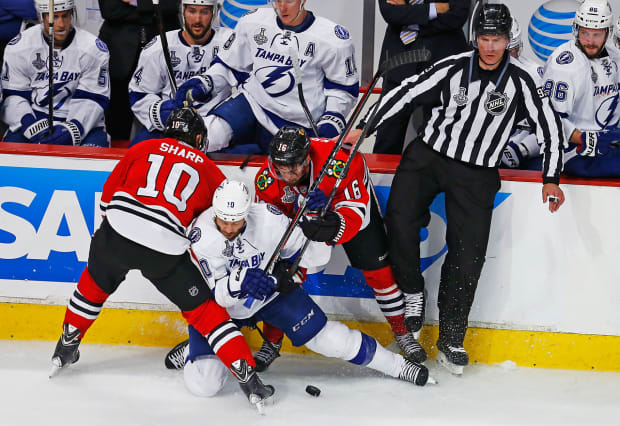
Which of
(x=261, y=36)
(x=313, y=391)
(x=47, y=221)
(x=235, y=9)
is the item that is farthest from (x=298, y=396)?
(x=235, y=9)

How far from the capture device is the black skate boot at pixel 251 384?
3.21m

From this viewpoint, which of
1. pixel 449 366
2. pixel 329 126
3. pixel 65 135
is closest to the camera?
pixel 449 366

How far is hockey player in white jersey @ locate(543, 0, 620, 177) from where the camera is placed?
351cm

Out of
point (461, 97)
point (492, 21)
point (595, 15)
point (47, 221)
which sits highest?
point (492, 21)

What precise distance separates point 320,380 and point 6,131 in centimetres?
188

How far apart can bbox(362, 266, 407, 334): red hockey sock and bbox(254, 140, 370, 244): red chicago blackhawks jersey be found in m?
0.21

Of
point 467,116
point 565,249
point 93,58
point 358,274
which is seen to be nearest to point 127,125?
point 93,58

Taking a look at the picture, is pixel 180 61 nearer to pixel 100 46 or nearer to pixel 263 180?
pixel 100 46

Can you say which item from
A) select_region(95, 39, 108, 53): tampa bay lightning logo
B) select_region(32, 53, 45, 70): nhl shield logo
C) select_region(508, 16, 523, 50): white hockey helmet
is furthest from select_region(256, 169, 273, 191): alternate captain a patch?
select_region(508, 16, 523, 50): white hockey helmet

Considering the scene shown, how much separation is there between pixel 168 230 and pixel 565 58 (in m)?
1.70

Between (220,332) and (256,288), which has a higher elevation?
(256,288)

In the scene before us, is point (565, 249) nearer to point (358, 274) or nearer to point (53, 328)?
point (358, 274)

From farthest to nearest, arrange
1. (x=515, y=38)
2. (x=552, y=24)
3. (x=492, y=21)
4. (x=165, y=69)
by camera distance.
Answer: (x=552, y=24), (x=515, y=38), (x=165, y=69), (x=492, y=21)

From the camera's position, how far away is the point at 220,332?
127 inches
